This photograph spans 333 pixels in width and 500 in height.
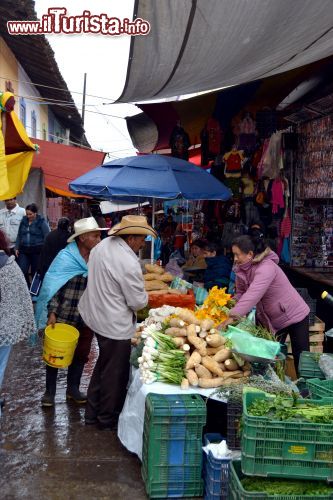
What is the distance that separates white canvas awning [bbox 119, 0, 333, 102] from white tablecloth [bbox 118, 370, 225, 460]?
3.24 m

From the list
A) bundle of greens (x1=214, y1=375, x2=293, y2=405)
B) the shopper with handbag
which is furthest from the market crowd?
the shopper with handbag

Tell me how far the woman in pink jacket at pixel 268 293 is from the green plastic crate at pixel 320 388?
1227 millimetres

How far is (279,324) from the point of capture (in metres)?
5.41

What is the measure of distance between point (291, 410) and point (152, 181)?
5249 millimetres

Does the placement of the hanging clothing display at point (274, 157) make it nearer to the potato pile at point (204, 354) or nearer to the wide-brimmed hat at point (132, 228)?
the wide-brimmed hat at point (132, 228)

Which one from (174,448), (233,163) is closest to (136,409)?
(174,448)

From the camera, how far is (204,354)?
15.0ft

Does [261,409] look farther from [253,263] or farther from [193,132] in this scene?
[193,132]

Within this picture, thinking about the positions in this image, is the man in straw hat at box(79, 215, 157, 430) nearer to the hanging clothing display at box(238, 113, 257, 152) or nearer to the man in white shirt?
the hanging clothing display at box(238, 113, 257, 152)

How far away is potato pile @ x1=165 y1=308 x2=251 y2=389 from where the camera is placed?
433 centimetres

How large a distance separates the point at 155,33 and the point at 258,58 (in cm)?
115

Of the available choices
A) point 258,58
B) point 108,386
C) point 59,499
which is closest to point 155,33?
point 258,58

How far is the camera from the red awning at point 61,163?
13.5 metres

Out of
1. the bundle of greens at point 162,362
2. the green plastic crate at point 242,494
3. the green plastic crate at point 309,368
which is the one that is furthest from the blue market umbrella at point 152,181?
the green plastic crate at point 242,494
